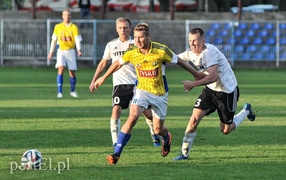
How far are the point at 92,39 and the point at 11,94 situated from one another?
14627mm

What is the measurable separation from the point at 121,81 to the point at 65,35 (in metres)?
10.1

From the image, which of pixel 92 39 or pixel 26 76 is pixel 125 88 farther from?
pixel 92 39

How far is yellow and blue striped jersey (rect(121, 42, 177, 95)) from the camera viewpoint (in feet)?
35.6

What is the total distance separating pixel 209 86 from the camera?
12.1m

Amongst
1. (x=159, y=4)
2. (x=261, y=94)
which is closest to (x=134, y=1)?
(x=159, y=4)

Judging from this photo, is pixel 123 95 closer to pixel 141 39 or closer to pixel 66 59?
pixel 141 39

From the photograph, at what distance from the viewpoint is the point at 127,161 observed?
11.0m

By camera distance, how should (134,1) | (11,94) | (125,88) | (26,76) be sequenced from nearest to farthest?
(125,88) < (11,94) < (26,76) < (134,1)

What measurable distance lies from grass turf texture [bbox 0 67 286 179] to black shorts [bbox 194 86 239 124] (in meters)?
0.60

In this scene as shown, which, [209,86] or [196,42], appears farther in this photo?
[209,86]

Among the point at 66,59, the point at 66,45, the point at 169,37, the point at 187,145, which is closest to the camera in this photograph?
the point at 187,145

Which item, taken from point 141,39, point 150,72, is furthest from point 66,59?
point 141,39

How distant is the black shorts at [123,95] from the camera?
41.4ft

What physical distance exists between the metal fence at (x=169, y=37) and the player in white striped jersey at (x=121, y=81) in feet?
79.8
